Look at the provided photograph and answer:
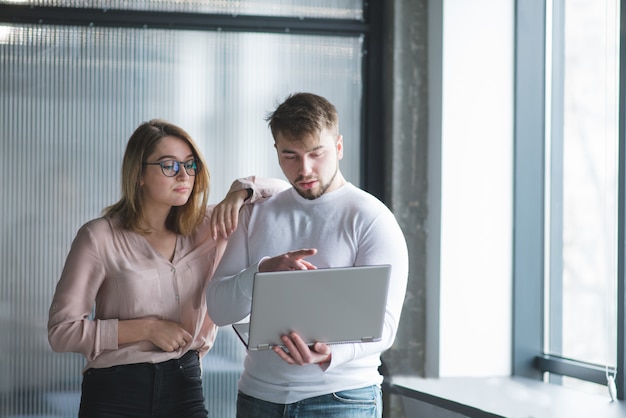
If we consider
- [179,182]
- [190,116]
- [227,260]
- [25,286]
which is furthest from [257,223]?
[25,286]

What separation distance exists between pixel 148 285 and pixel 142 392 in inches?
11.0

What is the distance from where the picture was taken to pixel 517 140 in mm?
2896

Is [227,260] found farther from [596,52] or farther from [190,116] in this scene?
[596,52]

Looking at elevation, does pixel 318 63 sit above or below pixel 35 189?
above

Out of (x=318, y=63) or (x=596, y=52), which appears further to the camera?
(x=318, y=63)

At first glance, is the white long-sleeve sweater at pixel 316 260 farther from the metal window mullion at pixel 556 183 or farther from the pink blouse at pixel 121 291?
the metal window mullion at pixel 556 183

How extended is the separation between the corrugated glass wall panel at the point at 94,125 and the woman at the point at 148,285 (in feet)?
2.81

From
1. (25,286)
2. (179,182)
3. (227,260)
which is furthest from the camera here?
(25,286)

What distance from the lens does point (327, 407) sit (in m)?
1.77

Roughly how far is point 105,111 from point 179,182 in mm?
1041

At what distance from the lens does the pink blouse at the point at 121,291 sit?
198 centimetres

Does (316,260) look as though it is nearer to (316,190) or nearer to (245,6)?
(316,190)

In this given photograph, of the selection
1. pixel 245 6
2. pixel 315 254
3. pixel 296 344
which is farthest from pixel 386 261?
pixel 245 6

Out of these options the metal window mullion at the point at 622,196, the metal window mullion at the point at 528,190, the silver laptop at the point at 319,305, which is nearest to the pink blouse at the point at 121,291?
the silver laptop at the point at 319,305
